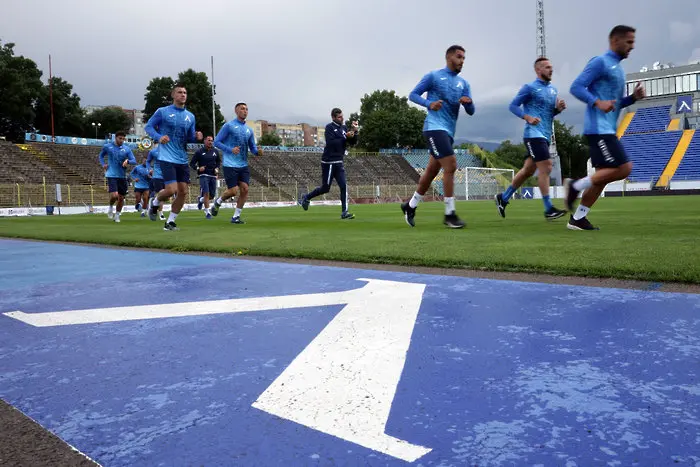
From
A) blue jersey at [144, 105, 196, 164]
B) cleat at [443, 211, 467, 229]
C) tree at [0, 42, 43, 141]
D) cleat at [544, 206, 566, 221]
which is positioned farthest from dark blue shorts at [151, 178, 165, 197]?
tree at [0, 42, 43, 141]

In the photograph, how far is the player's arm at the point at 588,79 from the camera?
6059mm

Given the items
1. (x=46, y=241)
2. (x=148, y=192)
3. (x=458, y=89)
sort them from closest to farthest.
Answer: (x=458, y=89) < (x=46, y=241) < (x=148, y=192)

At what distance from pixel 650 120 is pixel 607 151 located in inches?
2505

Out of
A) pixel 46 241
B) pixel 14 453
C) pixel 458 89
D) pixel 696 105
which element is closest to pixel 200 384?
pixel 14 453

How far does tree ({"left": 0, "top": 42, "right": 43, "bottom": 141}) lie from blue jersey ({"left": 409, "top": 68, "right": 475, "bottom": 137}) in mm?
56563

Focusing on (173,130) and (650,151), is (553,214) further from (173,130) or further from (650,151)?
(650,151)

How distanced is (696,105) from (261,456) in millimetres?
74367

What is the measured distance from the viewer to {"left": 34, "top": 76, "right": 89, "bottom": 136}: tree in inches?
2274

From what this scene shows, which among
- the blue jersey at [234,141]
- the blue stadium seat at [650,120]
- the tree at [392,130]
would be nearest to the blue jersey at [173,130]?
the blue jersey at [234,141]

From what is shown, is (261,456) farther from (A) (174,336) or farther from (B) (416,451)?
(A) (174,336)

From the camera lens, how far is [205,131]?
215 ft

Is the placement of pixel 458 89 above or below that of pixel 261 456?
above

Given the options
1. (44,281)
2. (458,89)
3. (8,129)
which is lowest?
(44,281)

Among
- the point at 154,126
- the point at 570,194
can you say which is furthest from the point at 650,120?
the point at 154,126
